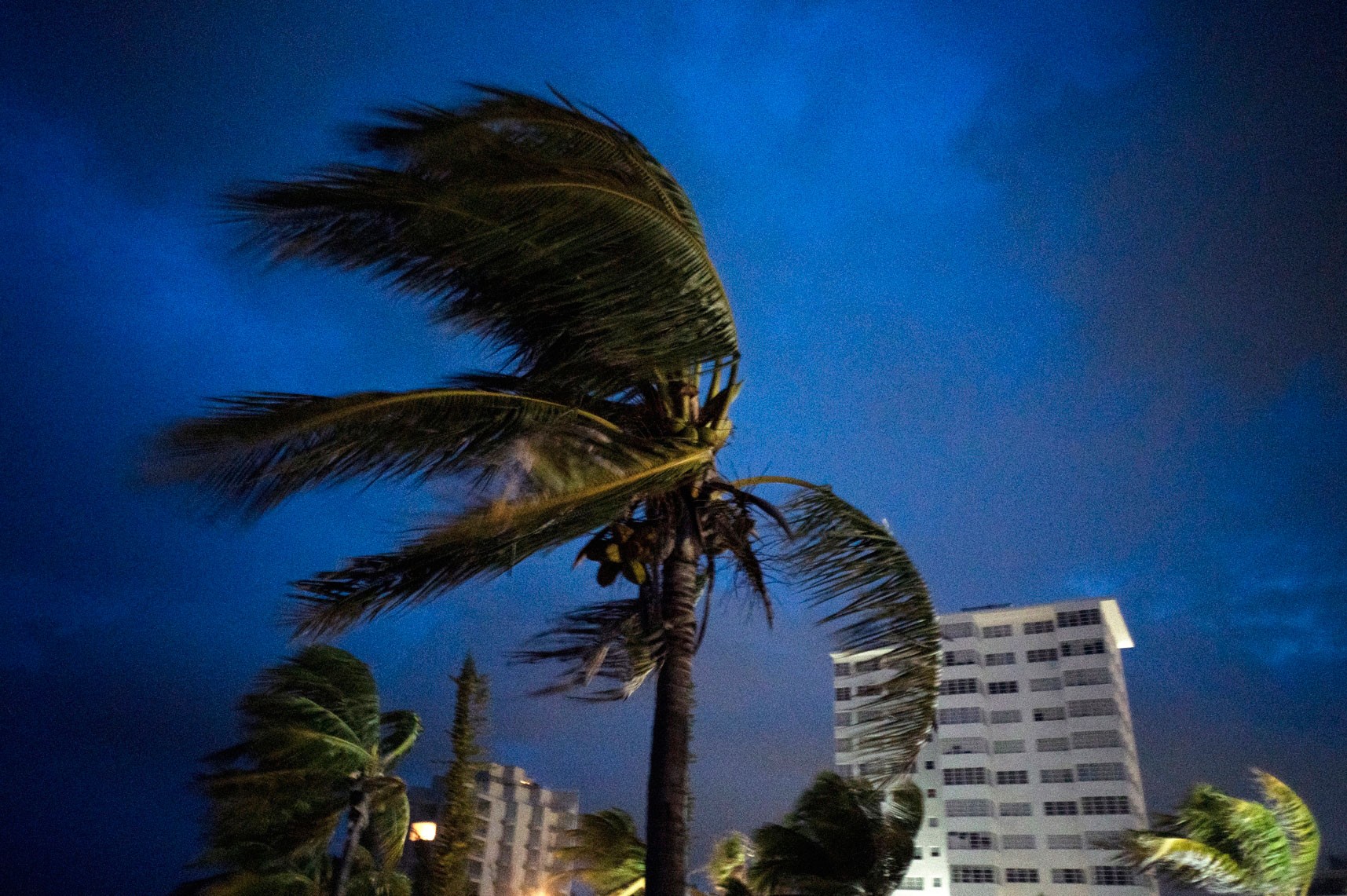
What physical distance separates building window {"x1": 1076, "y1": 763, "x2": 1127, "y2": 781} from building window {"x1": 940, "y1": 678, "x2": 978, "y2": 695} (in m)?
11.0

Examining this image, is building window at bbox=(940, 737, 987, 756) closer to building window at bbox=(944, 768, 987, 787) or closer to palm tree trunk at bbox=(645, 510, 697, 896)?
building window at bbox=(944, 768, 987, 787)

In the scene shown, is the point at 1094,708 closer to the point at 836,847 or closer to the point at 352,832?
the point at 836,847

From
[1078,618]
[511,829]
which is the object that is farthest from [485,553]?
[511,829]

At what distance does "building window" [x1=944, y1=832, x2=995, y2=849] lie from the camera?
87375mm

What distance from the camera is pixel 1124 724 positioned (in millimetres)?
91500

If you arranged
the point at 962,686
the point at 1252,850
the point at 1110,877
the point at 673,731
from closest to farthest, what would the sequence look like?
1. the point at 673,731
2. the point at 1252,850
3. the point at 1110,877
4. the point at 962,686

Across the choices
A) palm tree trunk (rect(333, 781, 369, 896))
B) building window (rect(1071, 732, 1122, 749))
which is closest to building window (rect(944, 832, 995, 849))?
building window (rect(1071, 732, 1122, 749))

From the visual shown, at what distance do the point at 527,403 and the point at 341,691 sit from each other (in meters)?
17.2

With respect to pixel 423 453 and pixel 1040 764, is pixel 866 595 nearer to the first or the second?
pixel 423 453

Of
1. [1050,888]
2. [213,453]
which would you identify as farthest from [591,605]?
[1050,888]

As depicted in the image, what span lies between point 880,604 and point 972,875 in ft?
296

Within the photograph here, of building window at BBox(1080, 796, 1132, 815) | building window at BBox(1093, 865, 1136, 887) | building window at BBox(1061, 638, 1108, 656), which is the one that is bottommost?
building window at BBox(1093, 865, 1136, 887)

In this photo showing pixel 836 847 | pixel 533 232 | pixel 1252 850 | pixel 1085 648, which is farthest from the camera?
pixel 1085 648

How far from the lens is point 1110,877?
81.2 metres
